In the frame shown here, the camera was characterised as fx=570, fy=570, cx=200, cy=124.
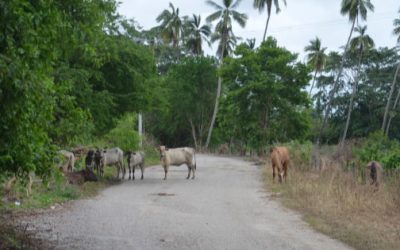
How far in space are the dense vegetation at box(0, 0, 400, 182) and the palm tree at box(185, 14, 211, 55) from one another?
0.13 metres

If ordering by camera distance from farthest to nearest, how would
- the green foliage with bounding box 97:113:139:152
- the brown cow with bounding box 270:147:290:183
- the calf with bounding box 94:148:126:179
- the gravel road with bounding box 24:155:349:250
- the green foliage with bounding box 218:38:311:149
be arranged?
the green foliage with bounding box 218:38:311:149
the green foliage with bounding box 97:113:139:152
the brown cow with bounding box 270:147:290:183
the calf with bounding box 94:148:126:179
the gravel road with bounding box 24:155:349:250

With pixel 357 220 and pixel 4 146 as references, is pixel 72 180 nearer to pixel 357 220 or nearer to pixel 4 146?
pixel 357 220

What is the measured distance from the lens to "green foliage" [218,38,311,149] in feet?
146

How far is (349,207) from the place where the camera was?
523 inches

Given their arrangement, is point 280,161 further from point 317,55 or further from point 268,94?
Result: point 317,55

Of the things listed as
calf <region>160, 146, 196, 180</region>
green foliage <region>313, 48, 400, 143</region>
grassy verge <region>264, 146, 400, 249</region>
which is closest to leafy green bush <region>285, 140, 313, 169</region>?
calf <region>160, 146, 196, 180</region>

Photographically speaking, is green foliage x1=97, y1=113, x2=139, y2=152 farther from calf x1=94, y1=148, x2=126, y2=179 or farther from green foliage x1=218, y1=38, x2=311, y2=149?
green foliage x1=218, y1=38, x2=311, y2=149

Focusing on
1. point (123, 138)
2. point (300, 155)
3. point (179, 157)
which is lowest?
point (179, 157)

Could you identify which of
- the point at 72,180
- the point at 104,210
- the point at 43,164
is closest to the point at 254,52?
the point at 72,180

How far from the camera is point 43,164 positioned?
7535 mm

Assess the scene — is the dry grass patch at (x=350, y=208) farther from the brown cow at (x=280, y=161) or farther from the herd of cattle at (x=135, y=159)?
the herd of cattle at (x=135, y=159)

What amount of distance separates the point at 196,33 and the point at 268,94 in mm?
25806

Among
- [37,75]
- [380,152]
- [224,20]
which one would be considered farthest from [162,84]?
[224,20]

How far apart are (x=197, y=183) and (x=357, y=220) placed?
10.4m
